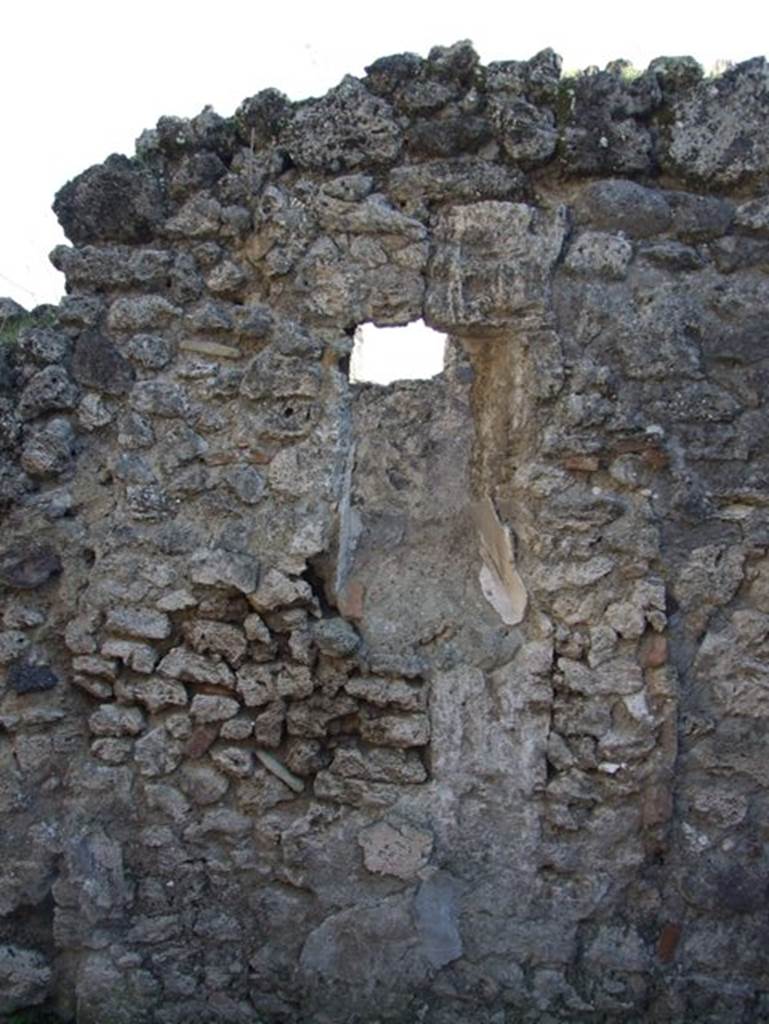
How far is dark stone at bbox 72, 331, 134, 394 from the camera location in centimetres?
374

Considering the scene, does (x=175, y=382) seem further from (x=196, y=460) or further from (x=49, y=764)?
(x=49, y=764)

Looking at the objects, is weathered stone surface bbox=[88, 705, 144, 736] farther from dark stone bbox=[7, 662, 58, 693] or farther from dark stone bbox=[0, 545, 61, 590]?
dark stone bbox=[0, 545, 61, 590]

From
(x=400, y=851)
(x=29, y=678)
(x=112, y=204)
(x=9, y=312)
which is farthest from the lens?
(x=9, y=312)

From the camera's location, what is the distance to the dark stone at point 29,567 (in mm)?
3684

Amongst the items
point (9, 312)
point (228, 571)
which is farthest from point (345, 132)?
point (228, 571)

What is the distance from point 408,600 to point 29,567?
4.06 feet

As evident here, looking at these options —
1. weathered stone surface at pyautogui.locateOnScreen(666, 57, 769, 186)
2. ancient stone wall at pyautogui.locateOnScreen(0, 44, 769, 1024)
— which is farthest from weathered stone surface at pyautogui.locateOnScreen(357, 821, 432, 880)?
weathered stone surface at pyautogui.locateOnScreen(666, 57, 769, 186)

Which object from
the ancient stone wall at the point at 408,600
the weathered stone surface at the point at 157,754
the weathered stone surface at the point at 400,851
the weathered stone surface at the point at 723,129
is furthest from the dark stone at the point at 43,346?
the weathered stone surface at the point at 723,129

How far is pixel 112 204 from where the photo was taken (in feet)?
12.4

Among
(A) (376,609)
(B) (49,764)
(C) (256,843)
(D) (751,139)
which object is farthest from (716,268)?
(B) (49,764)

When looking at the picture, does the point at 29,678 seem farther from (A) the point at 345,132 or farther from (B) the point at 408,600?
(A) the point at 345,132

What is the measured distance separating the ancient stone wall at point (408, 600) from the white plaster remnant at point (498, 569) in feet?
0.06

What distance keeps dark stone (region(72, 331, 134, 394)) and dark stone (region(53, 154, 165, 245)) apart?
365mm

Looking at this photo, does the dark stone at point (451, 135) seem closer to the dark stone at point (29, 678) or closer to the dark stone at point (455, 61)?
the dark stone at point (455, 61)
